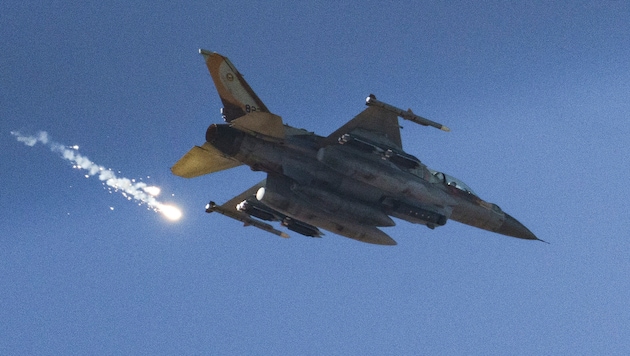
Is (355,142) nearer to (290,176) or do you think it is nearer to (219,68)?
(290,176)

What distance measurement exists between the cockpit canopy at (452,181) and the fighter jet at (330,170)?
0.05 m

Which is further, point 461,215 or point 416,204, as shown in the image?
point 461,215

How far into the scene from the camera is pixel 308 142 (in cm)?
3359

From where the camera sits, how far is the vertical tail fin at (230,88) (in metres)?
32.2

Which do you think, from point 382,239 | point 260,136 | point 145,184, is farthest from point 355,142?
point 145,184

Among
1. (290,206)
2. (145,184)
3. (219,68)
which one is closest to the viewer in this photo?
(219,68)

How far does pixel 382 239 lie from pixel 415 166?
4.89 meters

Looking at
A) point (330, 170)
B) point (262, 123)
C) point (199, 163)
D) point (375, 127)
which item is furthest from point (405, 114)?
point (199, 163)

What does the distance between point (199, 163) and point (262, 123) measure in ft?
14.9

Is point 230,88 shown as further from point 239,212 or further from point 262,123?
point 239,212

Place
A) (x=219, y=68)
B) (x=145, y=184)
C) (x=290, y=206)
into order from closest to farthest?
(x=219, y=68), (x=290, y=206), (x=145, y=184)

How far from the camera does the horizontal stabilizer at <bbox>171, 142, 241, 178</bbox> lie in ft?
112

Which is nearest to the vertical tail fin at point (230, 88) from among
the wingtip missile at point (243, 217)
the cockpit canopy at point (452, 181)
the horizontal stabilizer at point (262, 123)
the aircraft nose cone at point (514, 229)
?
the horizontal stabilizer at point (262, 123)

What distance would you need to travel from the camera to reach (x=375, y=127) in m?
32.9
